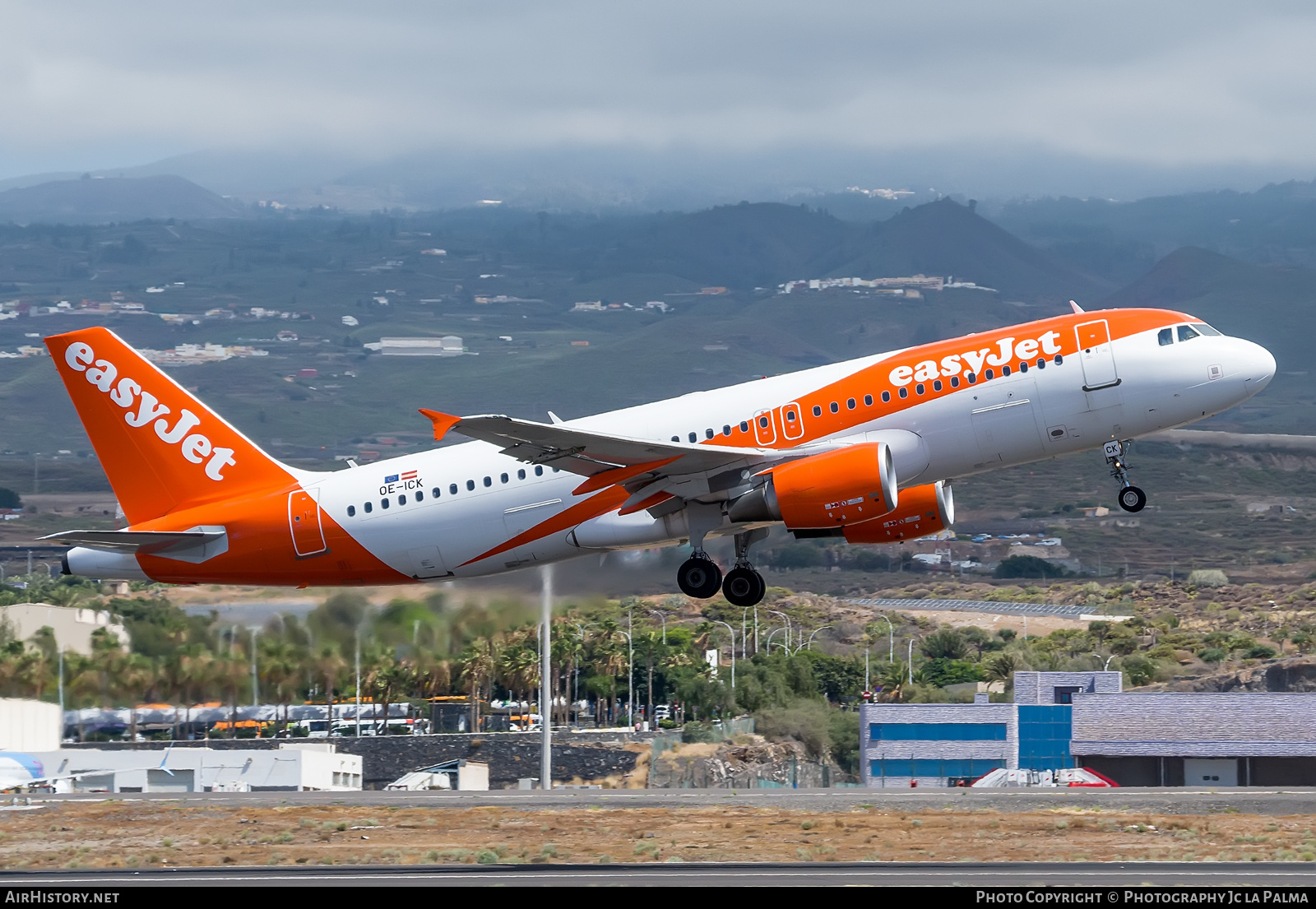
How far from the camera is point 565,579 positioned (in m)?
42.2

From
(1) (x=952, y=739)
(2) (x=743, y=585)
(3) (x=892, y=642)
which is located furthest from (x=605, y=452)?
(3) (x=892, y=642)

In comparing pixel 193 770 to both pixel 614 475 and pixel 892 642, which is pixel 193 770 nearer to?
pixel 614 475

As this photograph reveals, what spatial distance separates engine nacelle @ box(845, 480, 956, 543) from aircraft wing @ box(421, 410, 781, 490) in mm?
3180

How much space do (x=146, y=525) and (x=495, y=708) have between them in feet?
189

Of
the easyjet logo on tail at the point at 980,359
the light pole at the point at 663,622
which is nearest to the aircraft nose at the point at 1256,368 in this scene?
the easyjet logo on tail at the point at 980,359

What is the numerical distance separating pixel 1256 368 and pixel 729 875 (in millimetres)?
16265

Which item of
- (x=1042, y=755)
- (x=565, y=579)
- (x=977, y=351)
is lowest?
(x=1042, y=755)

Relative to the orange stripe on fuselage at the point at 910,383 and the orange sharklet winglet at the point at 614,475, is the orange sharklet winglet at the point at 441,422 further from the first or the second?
the orange stripe on fuselage at the point at 910,383

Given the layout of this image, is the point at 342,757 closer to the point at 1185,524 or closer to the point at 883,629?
the point at 883,629

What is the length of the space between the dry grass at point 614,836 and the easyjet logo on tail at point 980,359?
10074mm

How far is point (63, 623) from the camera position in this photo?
5703 cm

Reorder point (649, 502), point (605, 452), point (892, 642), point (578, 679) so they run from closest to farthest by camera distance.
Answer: point (605, 452) < point (649, 502) < point (578, 679) < point (892, 642)

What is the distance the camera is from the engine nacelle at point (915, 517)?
3803 cm
